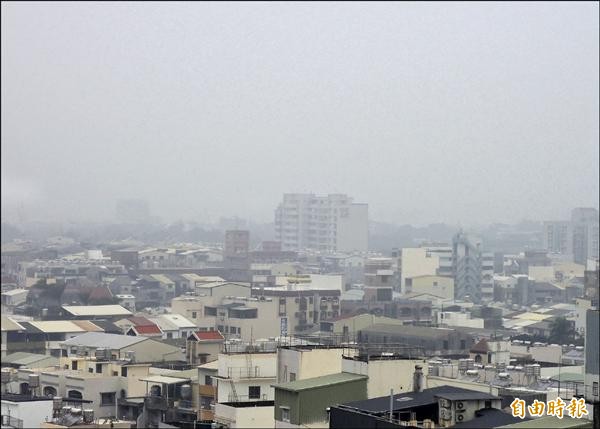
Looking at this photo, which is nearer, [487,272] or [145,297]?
[145,297]

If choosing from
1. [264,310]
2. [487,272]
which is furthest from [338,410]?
[487,272]

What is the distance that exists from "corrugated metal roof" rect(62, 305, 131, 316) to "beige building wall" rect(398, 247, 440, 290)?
25.4 ft

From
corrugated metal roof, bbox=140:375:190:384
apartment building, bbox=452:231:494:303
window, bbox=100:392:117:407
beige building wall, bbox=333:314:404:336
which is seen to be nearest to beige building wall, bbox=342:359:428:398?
corrugated metal roof, bbox=140:375:190:384

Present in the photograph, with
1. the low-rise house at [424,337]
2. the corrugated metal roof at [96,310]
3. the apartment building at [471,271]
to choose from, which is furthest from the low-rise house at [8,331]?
the apartment building at [471,271]

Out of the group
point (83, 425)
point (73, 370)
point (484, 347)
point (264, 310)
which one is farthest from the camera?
point (264, 310)

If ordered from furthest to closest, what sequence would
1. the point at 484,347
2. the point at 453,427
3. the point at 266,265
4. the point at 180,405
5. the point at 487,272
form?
the point at 266,265 → the point at 487,272 → the point at 484,347 → the point at 180,405 → the point at 453,427

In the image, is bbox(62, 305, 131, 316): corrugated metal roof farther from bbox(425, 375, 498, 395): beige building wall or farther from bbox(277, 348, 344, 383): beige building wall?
bbox(277, 348, 344, 383): beige building wall

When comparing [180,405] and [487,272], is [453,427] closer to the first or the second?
[180,405]

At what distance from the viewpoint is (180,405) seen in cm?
772

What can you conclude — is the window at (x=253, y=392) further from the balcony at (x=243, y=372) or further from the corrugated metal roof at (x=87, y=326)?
the corrugated metal roof at (x=87, y=326)

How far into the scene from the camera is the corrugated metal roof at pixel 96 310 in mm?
16812

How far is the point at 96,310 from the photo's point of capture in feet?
56.6

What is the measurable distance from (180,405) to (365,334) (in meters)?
7.09

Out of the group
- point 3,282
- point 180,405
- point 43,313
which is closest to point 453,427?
point 180,405
